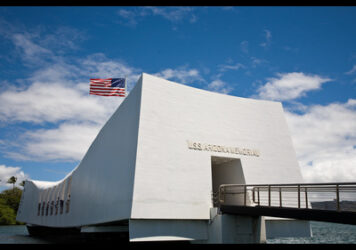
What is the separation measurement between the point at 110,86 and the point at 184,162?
749cm

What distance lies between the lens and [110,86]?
19.2m

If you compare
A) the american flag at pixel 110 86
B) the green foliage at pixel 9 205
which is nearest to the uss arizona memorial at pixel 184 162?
the american flag at pixel 110 86

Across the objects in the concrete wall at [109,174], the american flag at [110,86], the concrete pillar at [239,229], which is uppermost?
the american flag at [110,86]

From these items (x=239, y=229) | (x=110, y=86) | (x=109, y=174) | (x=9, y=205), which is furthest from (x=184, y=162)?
(x=9, y=205)

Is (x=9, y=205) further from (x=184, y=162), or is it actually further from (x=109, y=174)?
(x=184, y=162)

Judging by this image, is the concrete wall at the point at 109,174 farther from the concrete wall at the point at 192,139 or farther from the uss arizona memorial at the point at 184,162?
the concrete wall at the point at 192,139

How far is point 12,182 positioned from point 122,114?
303ft

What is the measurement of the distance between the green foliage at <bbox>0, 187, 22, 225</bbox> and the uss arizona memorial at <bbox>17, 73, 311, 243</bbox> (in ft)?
207

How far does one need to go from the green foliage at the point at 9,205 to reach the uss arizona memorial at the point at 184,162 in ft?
207

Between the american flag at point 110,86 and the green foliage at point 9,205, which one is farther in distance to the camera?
the green foliage at point 9,205

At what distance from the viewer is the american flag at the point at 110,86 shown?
19.0m

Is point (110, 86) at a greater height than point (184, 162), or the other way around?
point (110, 86)

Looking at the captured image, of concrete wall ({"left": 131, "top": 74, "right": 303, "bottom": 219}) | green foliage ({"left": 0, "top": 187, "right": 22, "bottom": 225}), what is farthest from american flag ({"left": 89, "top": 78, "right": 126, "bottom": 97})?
green foliage ({"left": 0, "top": 187, "right": 22, "bottom": 225})

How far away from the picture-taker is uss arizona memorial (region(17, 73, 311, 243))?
1330 centimetres
